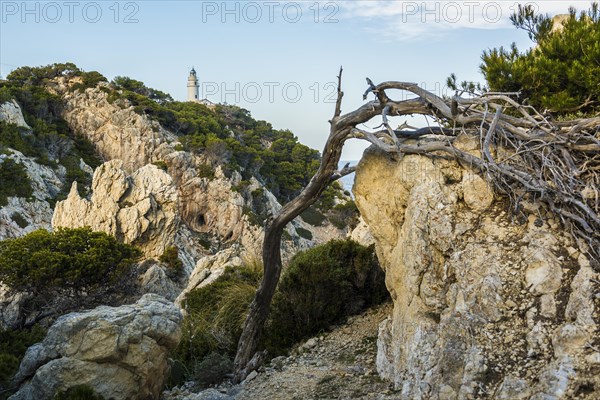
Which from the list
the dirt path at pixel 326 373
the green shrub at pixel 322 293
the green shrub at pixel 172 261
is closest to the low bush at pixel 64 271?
the green shrub at pixel 172 261

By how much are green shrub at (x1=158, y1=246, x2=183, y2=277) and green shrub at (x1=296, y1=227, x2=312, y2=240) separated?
14.5 meters

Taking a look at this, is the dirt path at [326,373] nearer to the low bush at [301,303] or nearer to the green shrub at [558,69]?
the low bush at [301,303]

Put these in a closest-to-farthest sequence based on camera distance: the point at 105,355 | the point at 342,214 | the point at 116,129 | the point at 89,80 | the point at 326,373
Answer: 1. the point at 105,355
2. the point at 326,373
3. the point at 116,129
4. the point at 342,214
5. the point at 89,80

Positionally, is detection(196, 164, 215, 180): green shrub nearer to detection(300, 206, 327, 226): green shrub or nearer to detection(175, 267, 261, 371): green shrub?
detection(300, 206, 327, 226): green shrub

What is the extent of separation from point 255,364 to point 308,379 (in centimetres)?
147

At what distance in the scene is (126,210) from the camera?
25.9m

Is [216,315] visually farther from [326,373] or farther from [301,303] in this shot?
[326,373]

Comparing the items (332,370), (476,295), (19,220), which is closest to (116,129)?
(19,220)

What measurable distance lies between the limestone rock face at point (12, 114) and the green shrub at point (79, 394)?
1355 inches

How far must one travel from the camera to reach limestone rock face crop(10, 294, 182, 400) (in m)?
6.46

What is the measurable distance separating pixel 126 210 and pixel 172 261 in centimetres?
364

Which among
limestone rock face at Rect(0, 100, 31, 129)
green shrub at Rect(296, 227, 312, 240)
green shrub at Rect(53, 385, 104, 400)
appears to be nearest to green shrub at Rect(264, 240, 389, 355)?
green shrub at Rect(53, 385, 104, 400)

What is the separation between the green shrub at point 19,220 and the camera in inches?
1097

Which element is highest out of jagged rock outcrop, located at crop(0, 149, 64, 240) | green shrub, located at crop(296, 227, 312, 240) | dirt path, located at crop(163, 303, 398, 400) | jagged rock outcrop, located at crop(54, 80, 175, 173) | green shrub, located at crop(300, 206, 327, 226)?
jagged rock outcrop, located at crop(54, 80, 175, 173)
